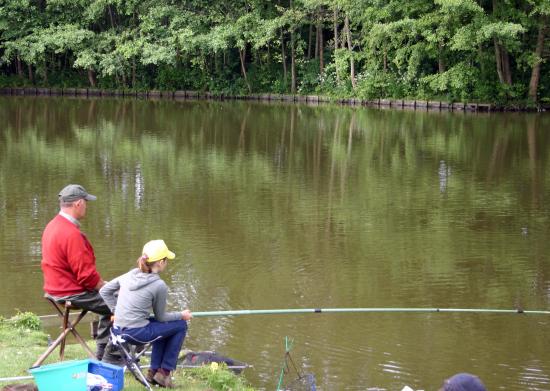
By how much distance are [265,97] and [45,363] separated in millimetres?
35740

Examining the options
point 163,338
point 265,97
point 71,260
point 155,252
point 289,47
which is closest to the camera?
point 155,252

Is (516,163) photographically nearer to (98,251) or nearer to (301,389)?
(98,251)

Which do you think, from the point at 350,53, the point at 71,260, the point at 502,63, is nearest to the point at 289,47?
the point at 350,53

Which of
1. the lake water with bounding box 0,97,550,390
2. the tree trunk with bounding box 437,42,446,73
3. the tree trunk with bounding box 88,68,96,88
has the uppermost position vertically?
the tree trunk with bounding box 437,42,446,73

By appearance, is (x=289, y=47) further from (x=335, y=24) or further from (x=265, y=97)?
(x=335, y=24)

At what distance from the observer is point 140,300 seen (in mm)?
5844

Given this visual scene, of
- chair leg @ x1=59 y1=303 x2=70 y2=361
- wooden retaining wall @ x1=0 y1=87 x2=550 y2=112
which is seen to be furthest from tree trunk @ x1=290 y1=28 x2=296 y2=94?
chair leg @ x1=59 y1=303 x2=70 y2=361

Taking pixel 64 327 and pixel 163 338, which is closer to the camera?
pixel 163 338

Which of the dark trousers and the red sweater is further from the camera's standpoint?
the dark trousers

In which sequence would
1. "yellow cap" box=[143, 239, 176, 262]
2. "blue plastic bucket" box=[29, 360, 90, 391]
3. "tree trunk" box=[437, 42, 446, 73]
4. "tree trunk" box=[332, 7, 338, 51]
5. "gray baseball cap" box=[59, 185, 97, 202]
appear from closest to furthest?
1. "blue plastic bucket" box=[29, 360, 90, 391]
2. "yellow cap" box=[143, 239, 176, 262]
3. "gray baseball cap" box=[59, 185, 97, 202]
4. "tree trunk" box=[437, 42, 446, 73]
5. "tree trunk" box=[332, 7, 338, 51]

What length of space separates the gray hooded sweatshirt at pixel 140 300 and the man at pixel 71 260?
1.19 ft

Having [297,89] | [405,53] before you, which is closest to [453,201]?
[405,53]

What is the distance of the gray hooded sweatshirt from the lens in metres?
5.82

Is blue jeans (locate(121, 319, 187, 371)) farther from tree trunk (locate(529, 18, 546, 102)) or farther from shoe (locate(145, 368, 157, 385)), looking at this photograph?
tree trunk (locate(529, 18, 546, 102))
